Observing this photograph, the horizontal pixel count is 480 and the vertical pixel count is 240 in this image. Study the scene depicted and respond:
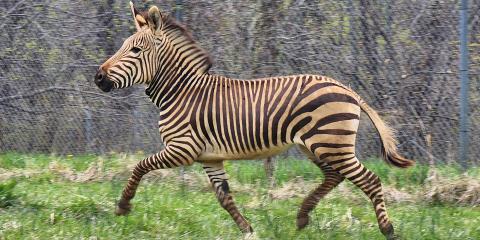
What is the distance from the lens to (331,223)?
6.84 m

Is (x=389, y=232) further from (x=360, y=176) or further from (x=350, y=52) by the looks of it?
(x=350, y=52)

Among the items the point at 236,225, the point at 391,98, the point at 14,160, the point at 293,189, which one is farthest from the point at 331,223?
the point at 14,160

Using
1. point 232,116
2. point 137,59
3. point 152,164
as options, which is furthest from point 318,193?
point 137,59

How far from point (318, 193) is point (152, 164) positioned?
4.61ft

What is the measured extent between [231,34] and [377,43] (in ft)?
5.64

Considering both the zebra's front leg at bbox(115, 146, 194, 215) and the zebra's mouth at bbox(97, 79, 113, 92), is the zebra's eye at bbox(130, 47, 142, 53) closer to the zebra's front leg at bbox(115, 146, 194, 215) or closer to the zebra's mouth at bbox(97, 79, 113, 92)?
the zebra's mouth at bbox(97, 79, 113, 92)

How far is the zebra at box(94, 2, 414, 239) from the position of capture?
→ 6.44m

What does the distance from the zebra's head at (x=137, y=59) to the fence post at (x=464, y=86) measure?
12.6ft

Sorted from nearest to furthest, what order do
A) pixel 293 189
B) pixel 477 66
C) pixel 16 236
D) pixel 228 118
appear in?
pixel 16 236, pixel 228 118, pixel 293 189, pixel 477 66

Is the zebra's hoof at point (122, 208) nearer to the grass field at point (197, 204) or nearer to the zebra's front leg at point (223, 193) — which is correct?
the grass field at point (197, 204)

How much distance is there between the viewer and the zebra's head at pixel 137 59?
6996 mm

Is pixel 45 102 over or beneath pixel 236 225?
beneath

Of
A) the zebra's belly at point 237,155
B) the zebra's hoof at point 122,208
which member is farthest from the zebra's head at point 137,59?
the zebra's hoof at point 122,208

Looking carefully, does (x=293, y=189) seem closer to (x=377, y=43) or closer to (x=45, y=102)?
(x=377, y=43)
